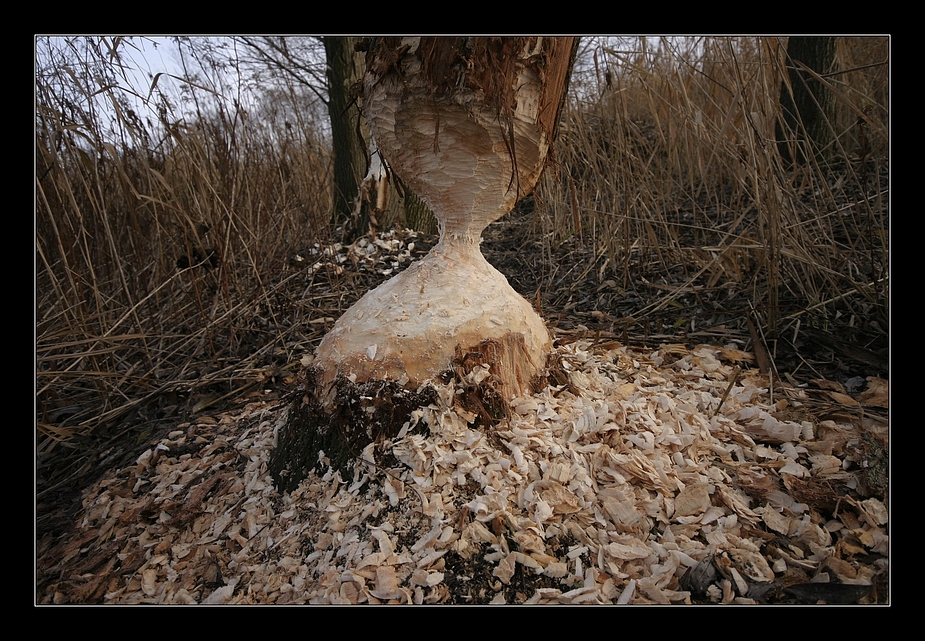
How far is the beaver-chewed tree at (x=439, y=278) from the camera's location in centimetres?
93

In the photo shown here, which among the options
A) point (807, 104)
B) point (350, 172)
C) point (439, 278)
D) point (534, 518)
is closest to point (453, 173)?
point (439, 278)

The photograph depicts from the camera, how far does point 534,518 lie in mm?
863

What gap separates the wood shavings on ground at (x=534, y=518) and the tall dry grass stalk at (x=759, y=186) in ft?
1.84

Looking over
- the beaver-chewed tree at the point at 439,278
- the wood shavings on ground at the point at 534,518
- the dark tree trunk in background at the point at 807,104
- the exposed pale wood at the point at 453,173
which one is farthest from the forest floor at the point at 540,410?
the dark tree trunk in background at the point at 807,104

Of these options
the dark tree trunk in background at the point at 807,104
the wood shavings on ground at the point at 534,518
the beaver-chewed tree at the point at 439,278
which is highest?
the dark tree trunk in background at the point at 807,104

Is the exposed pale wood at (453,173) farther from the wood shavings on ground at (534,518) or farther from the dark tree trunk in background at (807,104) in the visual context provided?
the dark tree trunk in background at (807,104)

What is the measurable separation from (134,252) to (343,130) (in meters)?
1.69

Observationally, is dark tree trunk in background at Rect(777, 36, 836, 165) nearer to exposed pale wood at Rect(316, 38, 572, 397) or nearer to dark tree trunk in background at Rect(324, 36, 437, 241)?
exposed pale wood at Rect(316, 38, 572, 397)

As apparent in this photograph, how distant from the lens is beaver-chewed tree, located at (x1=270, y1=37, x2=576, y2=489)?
0.93 m

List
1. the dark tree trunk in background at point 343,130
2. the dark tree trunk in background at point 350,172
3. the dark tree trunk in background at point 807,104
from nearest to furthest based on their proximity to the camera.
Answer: the dark tree trunk in background at point 807,104
the dark tree trunk in background at point 350,172
the dark tree trunk in background at point 343,130

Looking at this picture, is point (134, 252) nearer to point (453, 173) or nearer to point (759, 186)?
point (453, 173)

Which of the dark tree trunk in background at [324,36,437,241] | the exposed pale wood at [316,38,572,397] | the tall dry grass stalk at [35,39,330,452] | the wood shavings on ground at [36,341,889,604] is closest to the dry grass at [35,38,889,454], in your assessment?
the tall dry grass stalk at [35,39,330,452]

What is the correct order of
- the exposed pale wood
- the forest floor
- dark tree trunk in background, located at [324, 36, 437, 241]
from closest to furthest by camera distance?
the forest floor, the exposed pale wood, dark tree trunk in background, located at [324, 36, 437, 241]

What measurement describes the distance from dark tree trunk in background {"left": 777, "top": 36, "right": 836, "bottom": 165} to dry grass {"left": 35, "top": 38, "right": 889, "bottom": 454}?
0.08 meters
